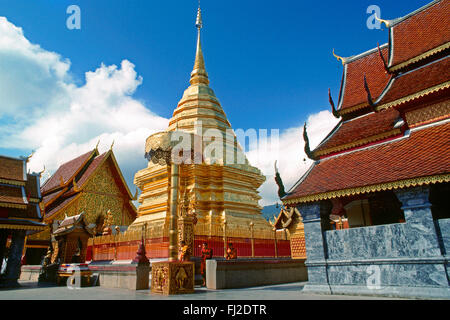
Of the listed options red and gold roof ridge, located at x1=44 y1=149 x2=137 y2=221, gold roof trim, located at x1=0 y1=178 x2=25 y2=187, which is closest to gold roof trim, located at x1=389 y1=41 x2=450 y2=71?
gold roof trim, located at x1=0 y1=178 x2=25 y2=187

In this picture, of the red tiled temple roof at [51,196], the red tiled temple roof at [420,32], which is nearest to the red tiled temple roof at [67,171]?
the red tiled temple roof at [51,196]

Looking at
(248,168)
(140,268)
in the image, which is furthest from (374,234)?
(248,168)

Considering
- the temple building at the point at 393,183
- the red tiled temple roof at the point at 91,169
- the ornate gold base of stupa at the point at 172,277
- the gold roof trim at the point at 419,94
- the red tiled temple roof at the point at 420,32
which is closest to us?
the temple building at the point at 393,183

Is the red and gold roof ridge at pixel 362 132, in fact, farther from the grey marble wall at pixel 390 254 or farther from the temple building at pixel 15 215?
the temple building at pixel 15 215

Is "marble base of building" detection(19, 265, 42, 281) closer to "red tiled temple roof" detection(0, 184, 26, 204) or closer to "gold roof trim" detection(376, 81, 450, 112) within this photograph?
"red tiled temple roof" detection(0, 184, 26, 204)

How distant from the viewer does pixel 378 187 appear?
24.0 ft

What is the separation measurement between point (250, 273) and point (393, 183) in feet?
19.2

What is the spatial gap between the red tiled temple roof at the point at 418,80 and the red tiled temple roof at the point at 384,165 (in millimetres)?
1090

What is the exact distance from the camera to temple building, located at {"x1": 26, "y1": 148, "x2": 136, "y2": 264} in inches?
864

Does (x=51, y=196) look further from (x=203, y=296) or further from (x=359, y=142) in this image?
(x=359, y=142)

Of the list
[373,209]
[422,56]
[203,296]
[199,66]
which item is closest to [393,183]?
[373,209]

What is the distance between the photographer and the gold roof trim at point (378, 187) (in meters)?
6.57

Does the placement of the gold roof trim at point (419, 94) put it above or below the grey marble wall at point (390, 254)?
above
